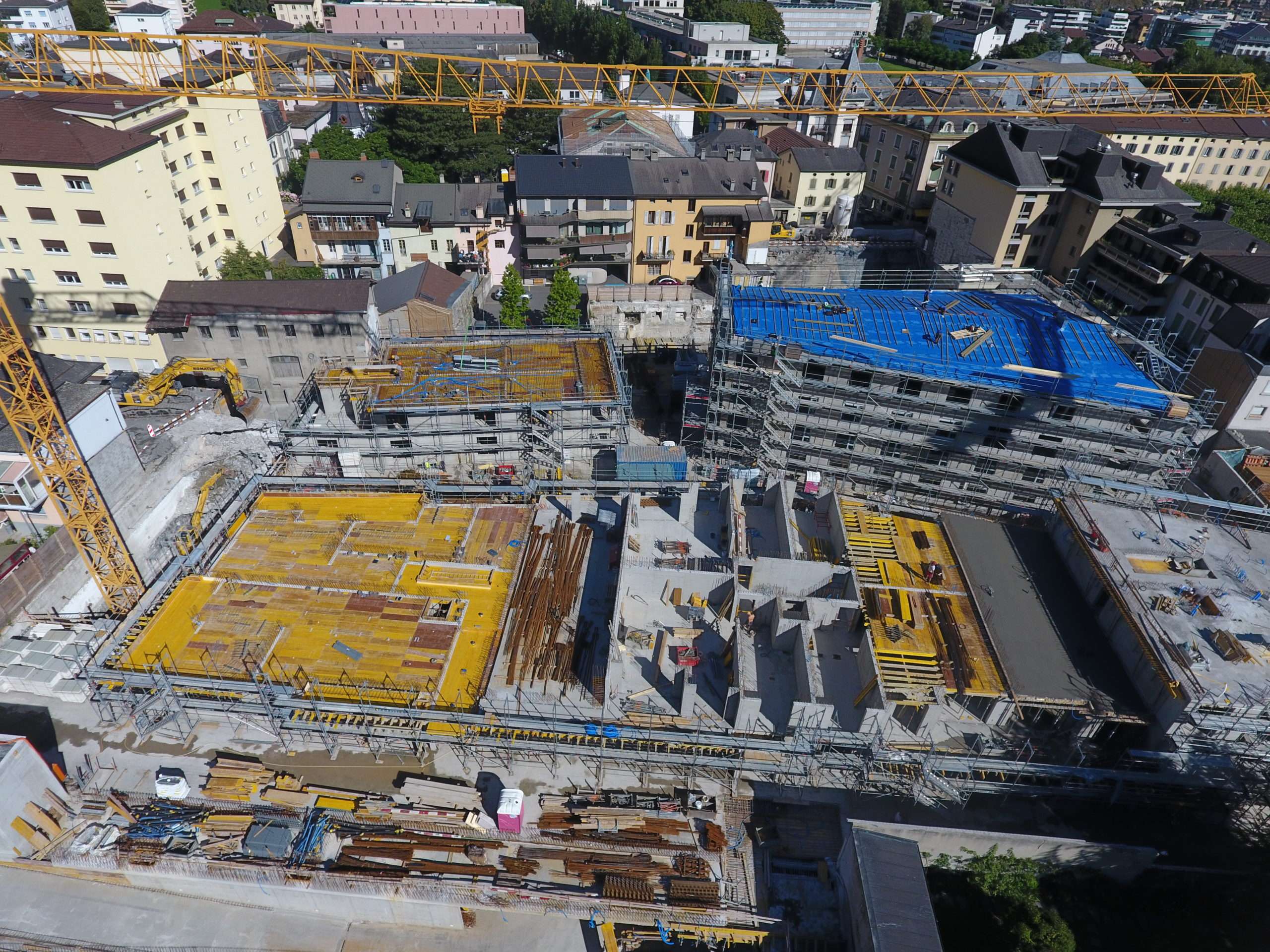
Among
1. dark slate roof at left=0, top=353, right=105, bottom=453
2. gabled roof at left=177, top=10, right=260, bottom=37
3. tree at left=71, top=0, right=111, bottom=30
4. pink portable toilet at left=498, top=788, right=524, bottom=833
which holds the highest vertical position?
gabled roof at left=177, top=10, right=260, bottom=37

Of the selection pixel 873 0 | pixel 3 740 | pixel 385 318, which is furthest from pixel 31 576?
pixel 873 0

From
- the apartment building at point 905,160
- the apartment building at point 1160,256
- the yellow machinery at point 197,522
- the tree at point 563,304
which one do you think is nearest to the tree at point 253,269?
the tree at point 563,304

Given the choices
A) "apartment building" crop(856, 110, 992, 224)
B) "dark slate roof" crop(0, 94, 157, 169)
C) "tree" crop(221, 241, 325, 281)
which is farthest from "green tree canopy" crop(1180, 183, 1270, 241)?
"dark slate roof" crop(0, 94, 157, 169)

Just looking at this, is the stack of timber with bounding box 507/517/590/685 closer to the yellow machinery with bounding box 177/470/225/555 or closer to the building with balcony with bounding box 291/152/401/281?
the yellow machinery with bounding box 177/470/225/555

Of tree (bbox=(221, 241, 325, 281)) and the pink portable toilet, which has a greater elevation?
tree (bbox=(221, 241, 325, 281))

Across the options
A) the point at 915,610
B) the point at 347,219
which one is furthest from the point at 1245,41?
the point at 915,610

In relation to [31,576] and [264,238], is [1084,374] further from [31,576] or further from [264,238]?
[264,238]

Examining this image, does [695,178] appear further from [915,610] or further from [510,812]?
[510,812]
